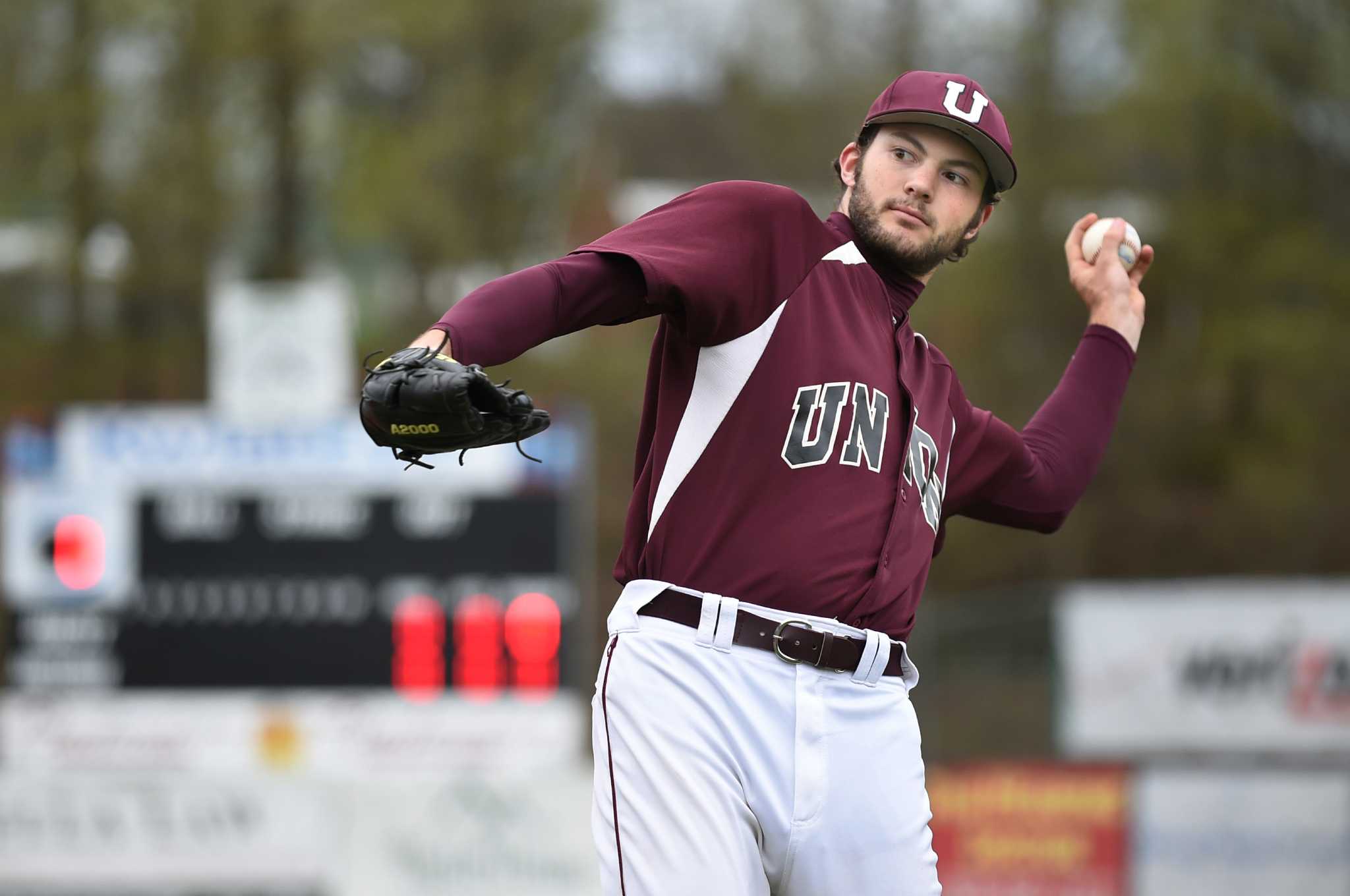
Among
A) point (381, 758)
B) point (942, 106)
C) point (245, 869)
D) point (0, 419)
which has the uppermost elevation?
point (942, 106)

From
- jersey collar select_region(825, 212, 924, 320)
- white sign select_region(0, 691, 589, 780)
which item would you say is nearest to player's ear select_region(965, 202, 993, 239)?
jersey collar select_region(825, 212, 924, 320)

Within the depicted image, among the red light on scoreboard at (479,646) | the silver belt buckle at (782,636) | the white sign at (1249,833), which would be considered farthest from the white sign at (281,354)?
the silver belt buckle at (782,636)

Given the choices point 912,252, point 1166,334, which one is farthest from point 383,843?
point 1166,334

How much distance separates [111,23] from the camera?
57.3 feet

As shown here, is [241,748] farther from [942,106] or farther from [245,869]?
[942,106]

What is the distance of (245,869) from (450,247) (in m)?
10.9

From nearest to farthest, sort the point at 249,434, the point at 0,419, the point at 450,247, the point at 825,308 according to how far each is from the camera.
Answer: the point at 825,308 → the point at 249,434 → the point at 0,419 → the point at 450,247

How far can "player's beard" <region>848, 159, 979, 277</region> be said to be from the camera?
292cm

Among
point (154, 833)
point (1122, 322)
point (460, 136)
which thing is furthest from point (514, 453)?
point (460, 136)

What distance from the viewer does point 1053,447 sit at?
138 inches

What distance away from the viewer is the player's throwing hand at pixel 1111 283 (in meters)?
3.58

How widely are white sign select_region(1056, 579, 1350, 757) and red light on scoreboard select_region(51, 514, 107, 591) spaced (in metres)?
5.77

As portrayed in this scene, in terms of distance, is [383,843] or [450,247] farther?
[450,247]

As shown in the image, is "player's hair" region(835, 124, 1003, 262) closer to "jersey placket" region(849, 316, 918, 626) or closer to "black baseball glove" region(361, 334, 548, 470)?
"jersey placket" region(849, 316, 918, 626)
